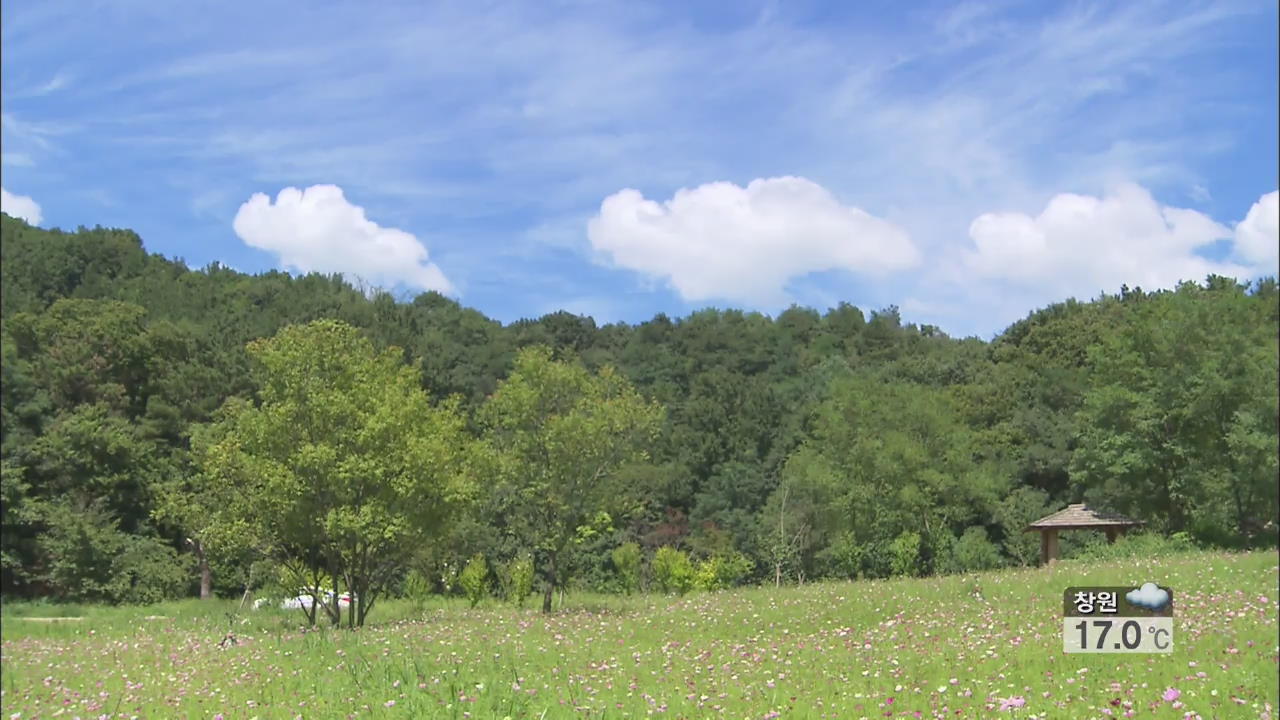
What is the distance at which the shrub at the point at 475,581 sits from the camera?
24125 millimetres

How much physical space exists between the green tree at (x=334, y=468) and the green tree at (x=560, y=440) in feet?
5.79

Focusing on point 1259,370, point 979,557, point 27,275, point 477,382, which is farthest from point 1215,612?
point 477,382

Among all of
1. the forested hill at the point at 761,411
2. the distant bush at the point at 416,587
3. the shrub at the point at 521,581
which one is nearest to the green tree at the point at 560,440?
the shrub at the point at 521,581

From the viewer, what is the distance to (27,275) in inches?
1085

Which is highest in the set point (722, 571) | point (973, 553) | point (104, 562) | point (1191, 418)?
point (1191, 418)

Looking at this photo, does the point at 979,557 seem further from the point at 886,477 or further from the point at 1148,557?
the point at 886,477

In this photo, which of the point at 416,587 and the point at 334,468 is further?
the point at 416,587

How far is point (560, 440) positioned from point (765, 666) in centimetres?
1159

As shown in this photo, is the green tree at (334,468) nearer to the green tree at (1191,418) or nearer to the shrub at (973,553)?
the shrub at (973,553)

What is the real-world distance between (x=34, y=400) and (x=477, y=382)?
97.6 ft

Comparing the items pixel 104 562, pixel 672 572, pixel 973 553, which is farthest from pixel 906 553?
pixel 104 562

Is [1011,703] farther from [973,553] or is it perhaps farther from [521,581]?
[521,581]

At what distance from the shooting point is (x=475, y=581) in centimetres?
2439

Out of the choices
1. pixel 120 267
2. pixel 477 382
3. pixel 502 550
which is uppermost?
pixel 120 267
